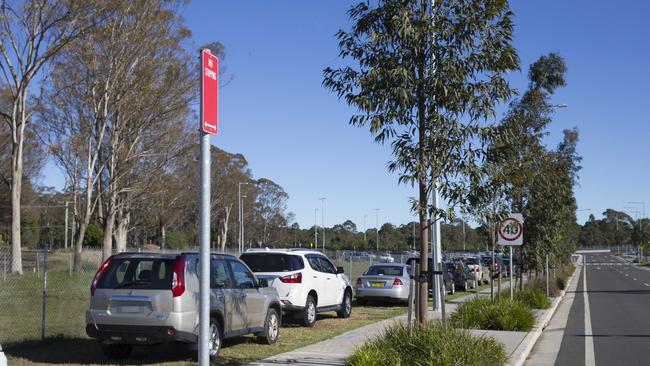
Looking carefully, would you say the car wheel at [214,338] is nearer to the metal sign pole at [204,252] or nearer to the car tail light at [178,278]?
the car tail light at [178,278]

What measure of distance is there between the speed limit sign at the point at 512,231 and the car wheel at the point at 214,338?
957 centimetres

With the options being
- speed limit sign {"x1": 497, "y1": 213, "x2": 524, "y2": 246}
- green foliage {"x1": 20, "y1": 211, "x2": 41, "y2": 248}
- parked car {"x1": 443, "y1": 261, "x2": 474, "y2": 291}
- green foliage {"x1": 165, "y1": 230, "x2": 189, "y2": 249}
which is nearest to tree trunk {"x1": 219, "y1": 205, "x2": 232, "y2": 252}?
green foliage {"x1": 165, "y1": 230, "x2": 189, "y2": 249}

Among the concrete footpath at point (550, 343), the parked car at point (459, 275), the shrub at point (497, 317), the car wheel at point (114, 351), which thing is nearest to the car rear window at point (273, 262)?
the shrub at point (497, 317)

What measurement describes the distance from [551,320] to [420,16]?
12141mm

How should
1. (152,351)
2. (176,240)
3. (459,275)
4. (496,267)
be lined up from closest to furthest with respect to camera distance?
(152,351)
(459,275)
(496,267)
(176,240)

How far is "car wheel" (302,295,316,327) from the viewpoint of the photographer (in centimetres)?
1529

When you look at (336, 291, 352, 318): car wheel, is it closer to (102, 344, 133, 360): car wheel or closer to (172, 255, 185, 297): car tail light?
(102, 344, 133, 360): car wheel

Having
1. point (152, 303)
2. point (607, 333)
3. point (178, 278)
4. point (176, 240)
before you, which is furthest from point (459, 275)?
point (176, 240)

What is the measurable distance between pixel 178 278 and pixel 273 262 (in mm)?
5433

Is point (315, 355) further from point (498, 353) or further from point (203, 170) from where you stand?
point (203, 170)

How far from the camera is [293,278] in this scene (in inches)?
591

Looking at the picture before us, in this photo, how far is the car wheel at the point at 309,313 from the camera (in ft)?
50.2

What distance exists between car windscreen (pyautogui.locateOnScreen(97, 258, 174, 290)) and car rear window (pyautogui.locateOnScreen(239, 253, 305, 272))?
4.79 metres

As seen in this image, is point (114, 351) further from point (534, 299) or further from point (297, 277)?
point (534, 299)
